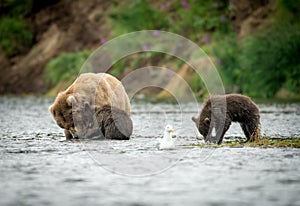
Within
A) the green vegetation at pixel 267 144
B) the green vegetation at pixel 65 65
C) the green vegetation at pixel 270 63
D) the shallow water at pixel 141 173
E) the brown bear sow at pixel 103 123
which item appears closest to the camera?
the shallow water at pixel 141 173

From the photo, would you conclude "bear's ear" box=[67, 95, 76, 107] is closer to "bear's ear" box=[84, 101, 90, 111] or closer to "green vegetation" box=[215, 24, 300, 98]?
"bear's ear" box=[84, 101, 90, 111]

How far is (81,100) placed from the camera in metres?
14.9

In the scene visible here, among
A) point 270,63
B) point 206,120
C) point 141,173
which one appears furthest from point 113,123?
point 270,63

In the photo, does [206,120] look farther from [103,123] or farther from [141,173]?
[141,173]

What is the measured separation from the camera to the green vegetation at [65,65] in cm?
4712

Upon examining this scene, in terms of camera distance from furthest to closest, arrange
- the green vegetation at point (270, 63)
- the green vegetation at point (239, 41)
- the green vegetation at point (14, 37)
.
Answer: the green vegetation at point (14, 37), the green vegetation at point (239, 41), the green vegetation at point (270, 63)

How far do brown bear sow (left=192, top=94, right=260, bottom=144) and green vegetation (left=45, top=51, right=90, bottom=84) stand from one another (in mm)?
33178

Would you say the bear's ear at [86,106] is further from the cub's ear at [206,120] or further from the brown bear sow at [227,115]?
the cub's ear at [206,120]

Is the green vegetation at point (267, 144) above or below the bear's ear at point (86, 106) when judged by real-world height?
below

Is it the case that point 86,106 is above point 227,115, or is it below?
above

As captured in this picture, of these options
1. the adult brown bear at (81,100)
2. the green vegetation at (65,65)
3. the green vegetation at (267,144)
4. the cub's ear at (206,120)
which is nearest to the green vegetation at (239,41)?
the green vegetation at (65,65)

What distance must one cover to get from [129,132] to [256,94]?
17.8 meters

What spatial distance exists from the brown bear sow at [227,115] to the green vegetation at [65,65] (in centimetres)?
3318

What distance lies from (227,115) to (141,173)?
404 cm
